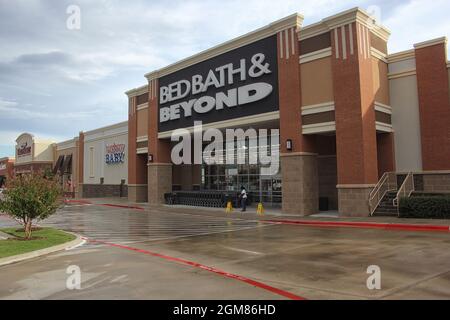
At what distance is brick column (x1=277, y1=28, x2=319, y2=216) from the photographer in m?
22.7

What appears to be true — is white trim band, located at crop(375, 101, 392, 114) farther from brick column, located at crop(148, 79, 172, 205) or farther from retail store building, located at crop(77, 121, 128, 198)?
retail store building, located at crop(77, 121, 128, 198)

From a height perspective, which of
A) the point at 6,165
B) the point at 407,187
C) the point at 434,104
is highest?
the point at 6,165

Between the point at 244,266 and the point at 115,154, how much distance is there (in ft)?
124

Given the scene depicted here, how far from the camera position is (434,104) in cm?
2153

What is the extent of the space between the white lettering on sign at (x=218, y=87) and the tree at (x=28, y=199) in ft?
46.8

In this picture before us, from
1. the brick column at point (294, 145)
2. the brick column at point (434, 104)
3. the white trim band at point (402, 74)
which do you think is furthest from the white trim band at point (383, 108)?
the brick column at point (294, 145)

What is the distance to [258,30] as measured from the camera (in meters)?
25.3

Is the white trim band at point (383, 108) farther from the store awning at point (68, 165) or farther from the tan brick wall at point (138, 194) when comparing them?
the store awning at point (68, 165)

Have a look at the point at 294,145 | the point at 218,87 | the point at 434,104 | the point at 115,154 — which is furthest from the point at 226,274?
the point at 115,154

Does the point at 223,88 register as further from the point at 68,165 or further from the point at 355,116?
the point at 68,165

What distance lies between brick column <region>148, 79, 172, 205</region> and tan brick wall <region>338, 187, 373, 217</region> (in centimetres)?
1753
